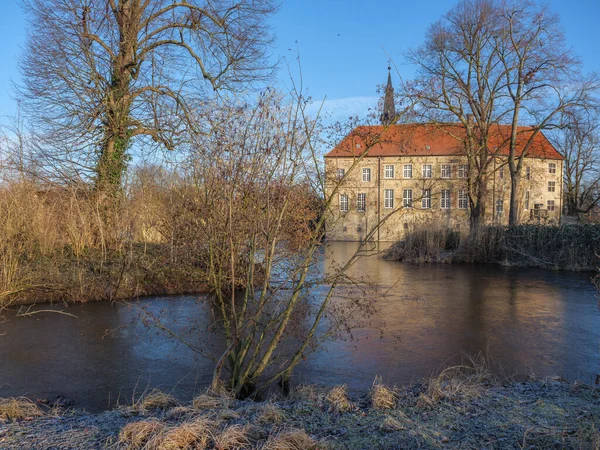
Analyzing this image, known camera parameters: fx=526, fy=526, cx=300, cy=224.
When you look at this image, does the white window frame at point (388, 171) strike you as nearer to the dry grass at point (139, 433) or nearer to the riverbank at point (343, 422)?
the riverbank at point (343, 422)

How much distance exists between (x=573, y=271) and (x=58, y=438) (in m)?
20.4

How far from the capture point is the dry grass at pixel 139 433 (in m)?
3.50

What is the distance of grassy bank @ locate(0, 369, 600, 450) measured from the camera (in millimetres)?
3564

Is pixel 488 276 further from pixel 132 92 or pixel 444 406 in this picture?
pixel 444 406

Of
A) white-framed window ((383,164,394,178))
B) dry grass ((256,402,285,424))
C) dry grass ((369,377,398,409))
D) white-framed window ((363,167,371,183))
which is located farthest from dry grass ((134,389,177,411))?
white-framed window ((383,164,394,178))

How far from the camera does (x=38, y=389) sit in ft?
19.4

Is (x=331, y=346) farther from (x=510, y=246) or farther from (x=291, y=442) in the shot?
(x=510, y=246)

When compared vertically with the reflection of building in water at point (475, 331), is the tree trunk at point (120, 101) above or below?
above

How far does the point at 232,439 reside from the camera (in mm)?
3553

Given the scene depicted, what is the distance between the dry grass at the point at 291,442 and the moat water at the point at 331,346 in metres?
2.10

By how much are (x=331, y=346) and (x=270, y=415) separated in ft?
12.1

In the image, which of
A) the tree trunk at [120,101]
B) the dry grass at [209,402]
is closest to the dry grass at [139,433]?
the dry grass at [209,402]

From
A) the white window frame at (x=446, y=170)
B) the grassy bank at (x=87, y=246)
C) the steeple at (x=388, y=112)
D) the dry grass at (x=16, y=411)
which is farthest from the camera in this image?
the white window frame at (x=446, y=170)

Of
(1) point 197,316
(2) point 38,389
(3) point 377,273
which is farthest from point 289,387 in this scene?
(3) point 377,273
